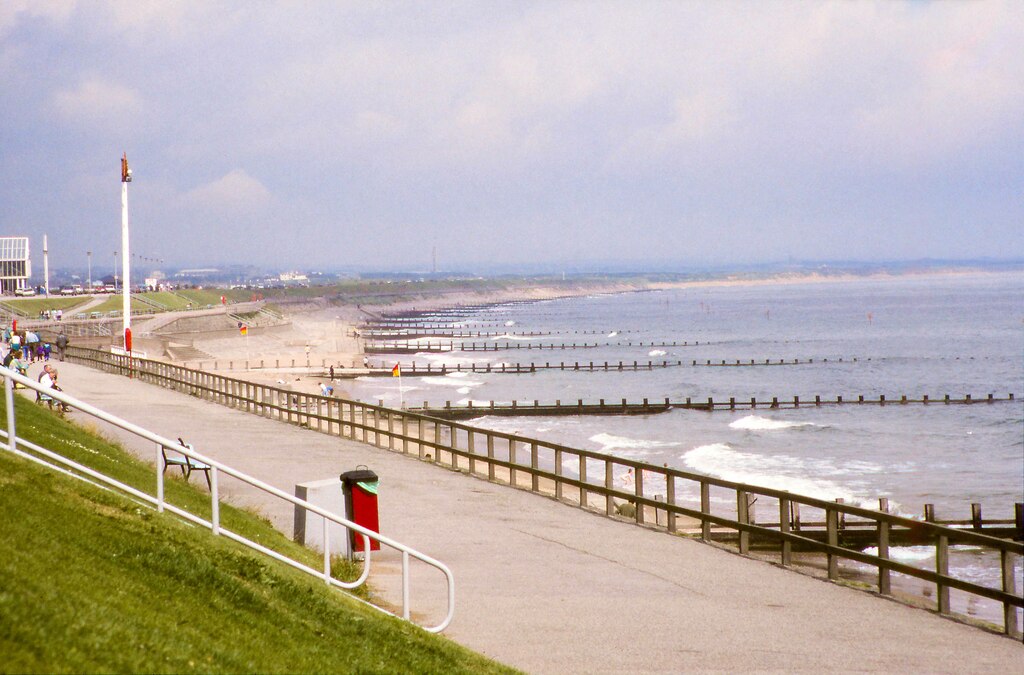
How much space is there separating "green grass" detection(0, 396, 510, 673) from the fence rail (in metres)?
5.23

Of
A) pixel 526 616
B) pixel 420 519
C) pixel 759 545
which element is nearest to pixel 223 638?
pixel 526 616

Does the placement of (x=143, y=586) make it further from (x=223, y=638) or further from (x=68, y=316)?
(x=68, y=316)

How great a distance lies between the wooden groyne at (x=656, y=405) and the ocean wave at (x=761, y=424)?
16.5 feet

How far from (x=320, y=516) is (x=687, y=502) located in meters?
21.6

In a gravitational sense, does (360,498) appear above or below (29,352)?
below

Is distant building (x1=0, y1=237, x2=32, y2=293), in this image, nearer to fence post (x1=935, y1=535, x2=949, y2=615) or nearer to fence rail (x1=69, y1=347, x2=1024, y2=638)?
fence rail (x1=69, y1=347, x2=1024, y2=638)

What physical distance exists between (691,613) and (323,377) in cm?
7481

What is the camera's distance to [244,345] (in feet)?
402

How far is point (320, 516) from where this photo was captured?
42.3ft

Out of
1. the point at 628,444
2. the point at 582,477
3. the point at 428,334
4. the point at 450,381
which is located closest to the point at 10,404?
the point at 582,477

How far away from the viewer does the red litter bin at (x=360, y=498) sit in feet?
45.1

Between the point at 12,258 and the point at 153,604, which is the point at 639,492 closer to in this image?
the point at 153,604

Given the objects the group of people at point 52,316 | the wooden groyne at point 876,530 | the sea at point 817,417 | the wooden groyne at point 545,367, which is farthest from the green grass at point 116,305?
the wooden groyne at point 876,530

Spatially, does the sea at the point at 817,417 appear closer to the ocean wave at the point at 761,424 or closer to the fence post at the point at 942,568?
the ocean wave at the point at 761,424
